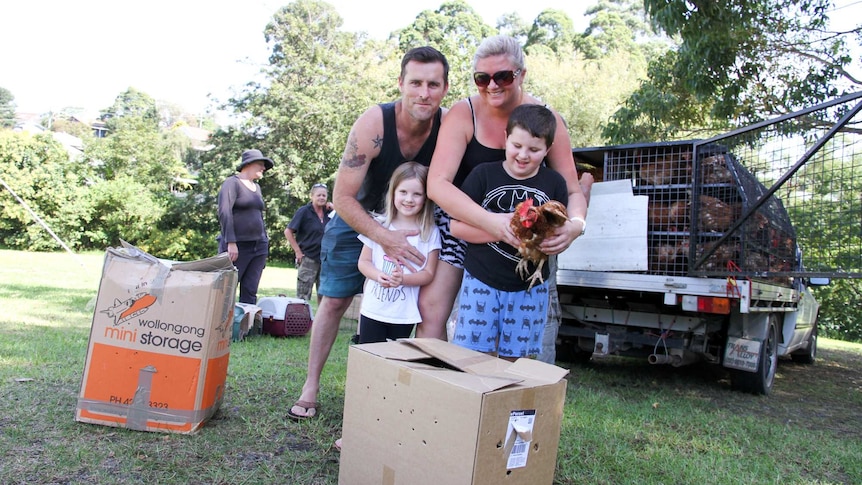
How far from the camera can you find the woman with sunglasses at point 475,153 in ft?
9.00

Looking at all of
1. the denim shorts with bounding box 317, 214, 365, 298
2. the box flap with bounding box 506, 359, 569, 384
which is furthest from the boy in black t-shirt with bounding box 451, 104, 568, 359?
the denim shorts with bounding box 317, 214, 365, 298

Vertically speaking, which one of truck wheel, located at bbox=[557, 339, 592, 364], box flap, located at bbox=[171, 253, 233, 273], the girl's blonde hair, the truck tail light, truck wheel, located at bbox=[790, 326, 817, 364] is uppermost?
the girl's blonde hair

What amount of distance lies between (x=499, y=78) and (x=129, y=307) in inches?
83.3

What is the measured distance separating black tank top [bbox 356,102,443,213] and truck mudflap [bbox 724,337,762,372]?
3791mm

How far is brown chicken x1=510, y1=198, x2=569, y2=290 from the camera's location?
7.95 ft

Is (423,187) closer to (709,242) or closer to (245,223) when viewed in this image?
(709,242)

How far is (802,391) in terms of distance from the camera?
628cm

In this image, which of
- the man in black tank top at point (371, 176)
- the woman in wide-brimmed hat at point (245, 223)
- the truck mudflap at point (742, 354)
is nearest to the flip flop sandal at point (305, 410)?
the man in black tank top at point (371, 176)

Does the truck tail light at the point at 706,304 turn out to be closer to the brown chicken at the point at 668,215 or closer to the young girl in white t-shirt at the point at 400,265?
the brown chicken at the point at 668,215

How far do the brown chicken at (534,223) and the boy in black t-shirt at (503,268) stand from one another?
0.20 m

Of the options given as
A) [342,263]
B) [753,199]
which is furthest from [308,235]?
[753,199]

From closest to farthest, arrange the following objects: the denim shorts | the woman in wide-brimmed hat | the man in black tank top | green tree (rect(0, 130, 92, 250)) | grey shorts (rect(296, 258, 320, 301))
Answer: the man in black tank top, the denim shorts, the woman in wide-brimmed hat, grey shorts (rect(296, 258, 320, 301)), green tree (rect(0, 130, 92, 250))

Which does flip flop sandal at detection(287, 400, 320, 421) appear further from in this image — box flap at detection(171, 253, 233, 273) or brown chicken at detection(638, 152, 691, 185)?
brown chicken at detection(638, 152, 691, 185)

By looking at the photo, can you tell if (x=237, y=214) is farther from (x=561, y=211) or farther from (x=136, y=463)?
(x=561, y=211)
